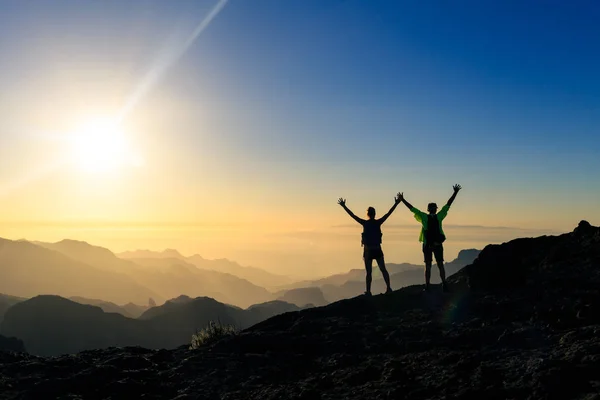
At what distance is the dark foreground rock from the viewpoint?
22.5 ft

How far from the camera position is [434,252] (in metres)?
13.1

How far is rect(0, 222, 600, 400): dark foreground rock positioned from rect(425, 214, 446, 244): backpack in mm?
1358

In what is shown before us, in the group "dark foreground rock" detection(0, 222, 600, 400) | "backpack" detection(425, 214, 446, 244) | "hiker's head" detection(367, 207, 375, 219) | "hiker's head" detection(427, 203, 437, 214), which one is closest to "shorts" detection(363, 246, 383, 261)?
"hiker's head" detection(367, 207, 375, 219)

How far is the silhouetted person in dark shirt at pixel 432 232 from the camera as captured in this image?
1303 centimetres

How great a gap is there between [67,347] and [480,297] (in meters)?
141

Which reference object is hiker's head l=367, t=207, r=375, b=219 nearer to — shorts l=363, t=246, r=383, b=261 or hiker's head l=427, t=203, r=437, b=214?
shorts l=363, t=246, r=383, b=261

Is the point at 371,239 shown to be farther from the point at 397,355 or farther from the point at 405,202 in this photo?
the point at 397,355

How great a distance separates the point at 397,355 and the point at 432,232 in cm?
504

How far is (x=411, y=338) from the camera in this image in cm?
973

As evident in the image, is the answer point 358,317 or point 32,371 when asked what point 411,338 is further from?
point 32,371

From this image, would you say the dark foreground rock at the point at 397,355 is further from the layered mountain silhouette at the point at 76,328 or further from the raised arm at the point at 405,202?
the layered mountain silhouette at the point at 76,328

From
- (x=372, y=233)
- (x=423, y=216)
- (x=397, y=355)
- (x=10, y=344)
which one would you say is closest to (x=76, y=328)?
(x=10, y=344)

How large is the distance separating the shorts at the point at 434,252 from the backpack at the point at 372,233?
1.45 meters

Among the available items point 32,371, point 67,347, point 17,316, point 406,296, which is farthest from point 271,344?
point 17,316
